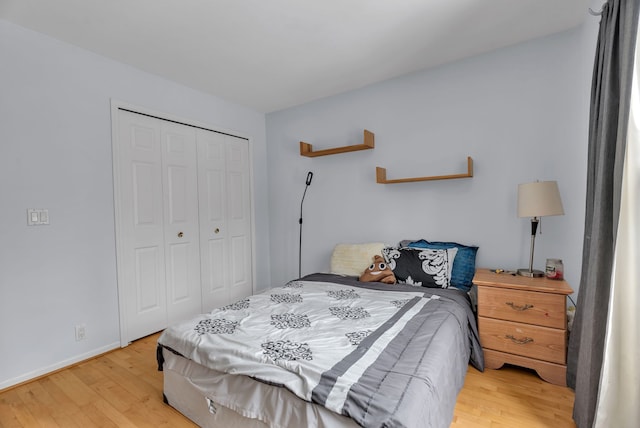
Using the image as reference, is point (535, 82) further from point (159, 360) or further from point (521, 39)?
point (159, 360)

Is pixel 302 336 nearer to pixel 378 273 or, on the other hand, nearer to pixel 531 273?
pixel 378 273

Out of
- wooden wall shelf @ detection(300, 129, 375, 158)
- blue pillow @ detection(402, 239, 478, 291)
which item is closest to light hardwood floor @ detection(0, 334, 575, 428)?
blue pillow @ detection(402, 239, 478, 291)

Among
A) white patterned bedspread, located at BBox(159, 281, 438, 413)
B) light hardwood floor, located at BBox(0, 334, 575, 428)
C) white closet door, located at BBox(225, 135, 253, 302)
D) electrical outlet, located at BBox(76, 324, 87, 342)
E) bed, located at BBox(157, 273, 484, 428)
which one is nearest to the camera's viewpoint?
bed, located at BBox(157, 273, 484, 428)

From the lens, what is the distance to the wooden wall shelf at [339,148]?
3014 millimetres

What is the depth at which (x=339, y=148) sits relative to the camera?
10.5ft

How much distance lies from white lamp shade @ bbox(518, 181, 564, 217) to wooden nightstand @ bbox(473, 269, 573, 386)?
46 centimetres

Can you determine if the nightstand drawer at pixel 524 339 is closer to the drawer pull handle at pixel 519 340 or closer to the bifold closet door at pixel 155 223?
the drawer pull handle at pixel 519 340

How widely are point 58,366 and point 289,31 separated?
2983 millimetres

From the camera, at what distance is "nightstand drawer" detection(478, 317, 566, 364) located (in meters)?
1.91

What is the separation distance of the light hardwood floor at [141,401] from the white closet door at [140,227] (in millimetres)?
557

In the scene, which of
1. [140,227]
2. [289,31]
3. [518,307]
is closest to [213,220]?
[140,227]

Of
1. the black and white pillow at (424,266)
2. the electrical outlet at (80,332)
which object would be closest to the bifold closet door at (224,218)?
the electrical outlet at (80,332)

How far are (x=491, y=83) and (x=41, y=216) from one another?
3.59 metres

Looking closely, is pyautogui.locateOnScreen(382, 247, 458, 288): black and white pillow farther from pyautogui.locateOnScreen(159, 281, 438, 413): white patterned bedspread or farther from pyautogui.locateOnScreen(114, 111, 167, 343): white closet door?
pyautogui.locateOnScreen(114, 111, 167, 343): white closet door
